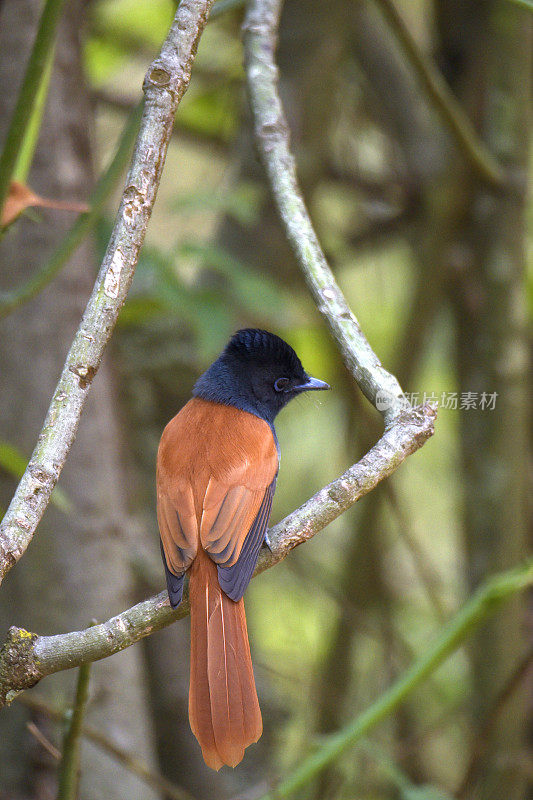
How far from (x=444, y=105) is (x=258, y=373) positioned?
1.16 meters

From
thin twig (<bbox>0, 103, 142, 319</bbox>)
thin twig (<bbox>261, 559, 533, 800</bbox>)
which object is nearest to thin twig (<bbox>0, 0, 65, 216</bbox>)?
thin twig (<bbox>0, 103, 142, 319</bbox>)

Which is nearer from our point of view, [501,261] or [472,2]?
[501,261]

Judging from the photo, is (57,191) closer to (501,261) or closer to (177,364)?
(177,364)

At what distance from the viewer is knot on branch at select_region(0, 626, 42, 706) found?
4.21 feet

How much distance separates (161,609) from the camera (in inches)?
56.9

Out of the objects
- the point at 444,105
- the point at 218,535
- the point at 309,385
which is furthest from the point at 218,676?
the point at 444,105

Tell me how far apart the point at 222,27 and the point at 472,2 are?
1402 mm

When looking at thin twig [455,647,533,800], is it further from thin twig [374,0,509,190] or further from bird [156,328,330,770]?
thin twig [374,0,509,190]

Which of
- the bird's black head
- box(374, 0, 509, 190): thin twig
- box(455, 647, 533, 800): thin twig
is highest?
box(374, 0, 509, 190): thin twig

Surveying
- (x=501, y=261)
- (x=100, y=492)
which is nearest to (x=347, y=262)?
(x=501, y=261)

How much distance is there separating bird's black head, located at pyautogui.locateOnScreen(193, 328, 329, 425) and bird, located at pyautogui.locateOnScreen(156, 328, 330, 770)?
0.08ft

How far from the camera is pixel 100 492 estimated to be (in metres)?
2.91

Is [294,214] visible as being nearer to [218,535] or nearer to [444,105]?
[218,535]

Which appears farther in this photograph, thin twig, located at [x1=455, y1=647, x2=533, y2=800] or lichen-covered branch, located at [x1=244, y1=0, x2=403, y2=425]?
thin twig, located at [x1=455, y1=647, x2=533, y2=800]
